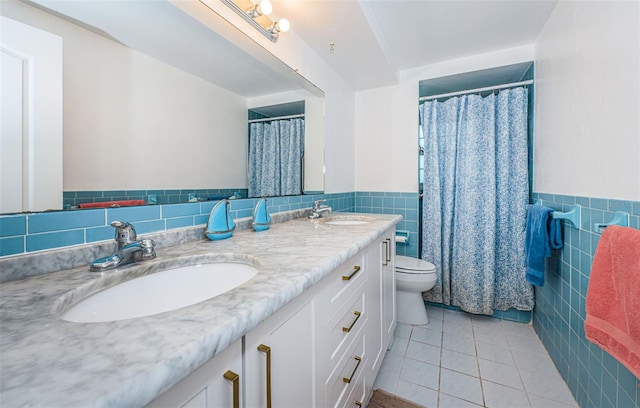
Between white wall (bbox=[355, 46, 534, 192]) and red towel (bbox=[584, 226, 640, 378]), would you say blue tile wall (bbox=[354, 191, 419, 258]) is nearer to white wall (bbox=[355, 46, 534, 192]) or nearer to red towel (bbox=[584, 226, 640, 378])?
white wall (bbox=[355, 46, 534, 192])

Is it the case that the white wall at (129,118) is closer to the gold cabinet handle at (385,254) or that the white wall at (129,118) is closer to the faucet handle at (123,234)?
the faucet handle at (123,234)

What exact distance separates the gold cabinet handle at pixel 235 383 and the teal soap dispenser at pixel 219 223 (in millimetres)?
667

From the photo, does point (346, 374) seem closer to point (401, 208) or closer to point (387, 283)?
point (387, 283)

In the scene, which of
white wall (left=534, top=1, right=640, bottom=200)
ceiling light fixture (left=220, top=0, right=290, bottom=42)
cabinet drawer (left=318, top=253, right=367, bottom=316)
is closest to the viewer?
cabinet drawer (left=318, top=253, right=367, bottom=316)

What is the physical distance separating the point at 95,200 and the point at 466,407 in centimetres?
181

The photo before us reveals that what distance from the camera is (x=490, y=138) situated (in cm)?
213

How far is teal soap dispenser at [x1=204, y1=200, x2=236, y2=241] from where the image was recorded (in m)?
1.06

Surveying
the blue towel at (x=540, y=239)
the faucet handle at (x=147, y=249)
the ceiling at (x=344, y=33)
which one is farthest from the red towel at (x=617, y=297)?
the ceiling at (x=344, y=33)

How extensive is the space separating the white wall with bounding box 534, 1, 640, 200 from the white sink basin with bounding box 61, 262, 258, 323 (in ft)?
4.59

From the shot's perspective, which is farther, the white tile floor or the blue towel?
the blue towel

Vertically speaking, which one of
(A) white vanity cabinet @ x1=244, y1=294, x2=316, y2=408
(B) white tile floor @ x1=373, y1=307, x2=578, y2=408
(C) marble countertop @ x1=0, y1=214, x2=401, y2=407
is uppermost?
(C) marble countertop @ x1=0, y1=214, x2=401, y2=407

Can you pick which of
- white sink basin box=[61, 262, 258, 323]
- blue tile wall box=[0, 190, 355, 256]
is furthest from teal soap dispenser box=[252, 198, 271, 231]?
white sink basin box=[61, 262, 258, 323]

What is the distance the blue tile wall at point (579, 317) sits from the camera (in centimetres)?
101

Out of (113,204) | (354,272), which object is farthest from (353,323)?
(113,204)
